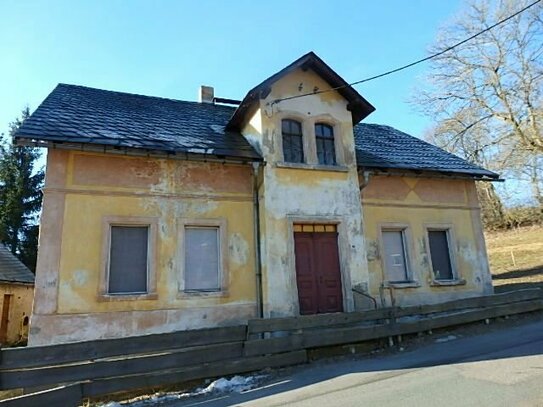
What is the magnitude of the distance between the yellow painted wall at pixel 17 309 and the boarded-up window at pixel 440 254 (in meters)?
17.0

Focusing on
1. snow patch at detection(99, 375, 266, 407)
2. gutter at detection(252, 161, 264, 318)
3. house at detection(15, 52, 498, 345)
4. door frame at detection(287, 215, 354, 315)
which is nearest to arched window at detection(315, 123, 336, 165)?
house at detection(15, 52, 498, 345)

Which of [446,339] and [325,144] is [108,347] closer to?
[446,339]

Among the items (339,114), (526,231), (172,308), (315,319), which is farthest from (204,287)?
(526,231)

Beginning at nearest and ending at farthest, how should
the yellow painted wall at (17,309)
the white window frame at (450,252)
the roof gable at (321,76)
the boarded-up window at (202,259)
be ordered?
the boarded-up window at (202,259) < the roof gable at (321,76) < the white window frame at (450,252) < the yellow painted wall at (17,309)

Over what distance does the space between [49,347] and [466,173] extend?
12.3 m

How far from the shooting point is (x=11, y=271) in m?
18.3

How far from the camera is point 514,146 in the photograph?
2355cm

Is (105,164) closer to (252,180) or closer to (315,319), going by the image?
(252,180)

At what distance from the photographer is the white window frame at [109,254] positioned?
887 centimetres

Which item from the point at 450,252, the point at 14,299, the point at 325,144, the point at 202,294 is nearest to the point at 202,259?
the point at 202,294

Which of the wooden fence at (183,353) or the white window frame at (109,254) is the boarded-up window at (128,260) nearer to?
the white window frame at (109,254)

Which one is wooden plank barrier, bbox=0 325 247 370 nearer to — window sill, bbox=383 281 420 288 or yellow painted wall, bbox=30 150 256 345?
yellow painted wall, bbox=30 150 256 345

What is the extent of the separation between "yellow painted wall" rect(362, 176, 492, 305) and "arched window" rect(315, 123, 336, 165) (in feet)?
4.81

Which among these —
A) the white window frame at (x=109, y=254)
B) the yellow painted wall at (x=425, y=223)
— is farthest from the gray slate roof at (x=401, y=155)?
the white window frame at (x=109, y=254)
